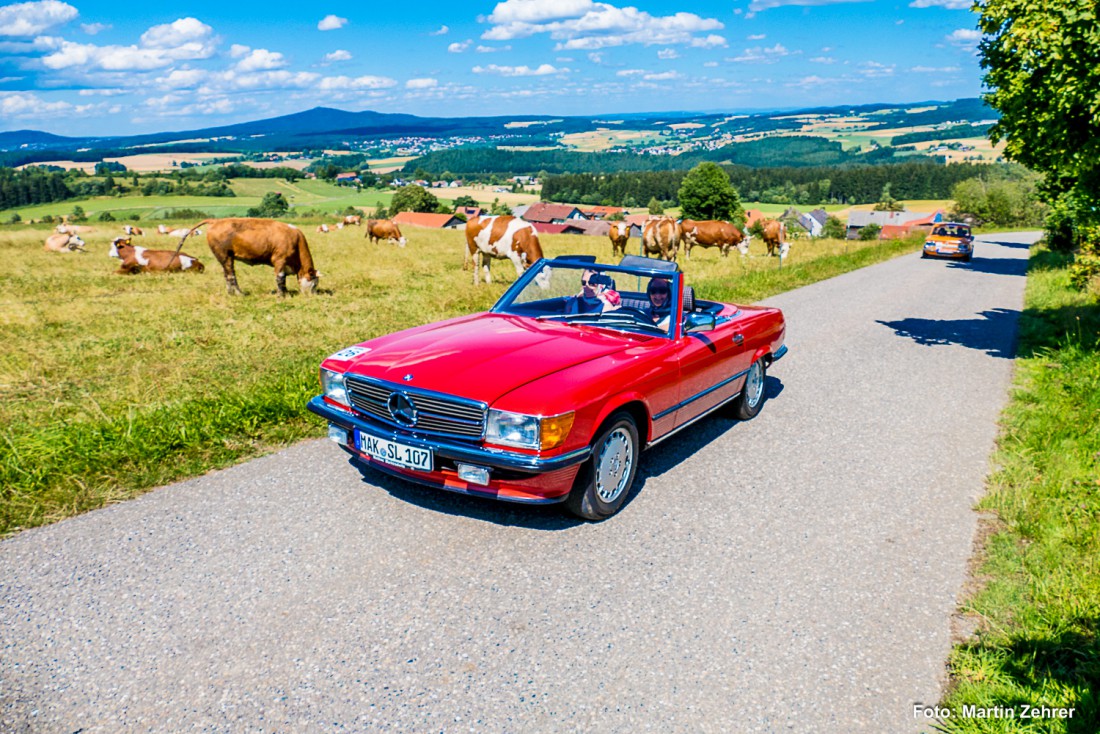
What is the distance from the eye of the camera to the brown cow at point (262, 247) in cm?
1582

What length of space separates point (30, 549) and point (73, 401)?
3328 mm

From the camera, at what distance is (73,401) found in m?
6.91

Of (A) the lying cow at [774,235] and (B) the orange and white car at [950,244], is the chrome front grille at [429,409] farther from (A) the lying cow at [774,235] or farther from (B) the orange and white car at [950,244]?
(B) the orange and white car at [950,244]

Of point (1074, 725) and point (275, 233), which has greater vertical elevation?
point (275, 233)

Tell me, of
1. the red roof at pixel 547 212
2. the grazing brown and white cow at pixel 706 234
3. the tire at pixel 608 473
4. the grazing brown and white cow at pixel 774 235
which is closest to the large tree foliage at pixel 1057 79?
the tire at pixel 608 473

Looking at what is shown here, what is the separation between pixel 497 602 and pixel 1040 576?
3074mm

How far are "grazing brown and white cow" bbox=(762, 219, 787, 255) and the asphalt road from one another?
2435 centimetres

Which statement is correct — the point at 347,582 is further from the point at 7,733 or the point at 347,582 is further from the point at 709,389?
the point at 709,389

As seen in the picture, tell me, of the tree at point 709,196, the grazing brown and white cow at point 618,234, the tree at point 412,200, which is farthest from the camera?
the tree at point 412,200

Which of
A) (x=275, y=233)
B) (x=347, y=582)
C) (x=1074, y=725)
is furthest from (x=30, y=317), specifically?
(x=1074, y=725)

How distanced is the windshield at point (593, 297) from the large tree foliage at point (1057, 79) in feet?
18.1

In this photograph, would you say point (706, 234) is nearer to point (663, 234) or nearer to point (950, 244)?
point (663, 234)

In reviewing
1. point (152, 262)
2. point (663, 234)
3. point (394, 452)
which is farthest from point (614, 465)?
point (663, 234)

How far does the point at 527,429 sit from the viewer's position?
402 centimetres
